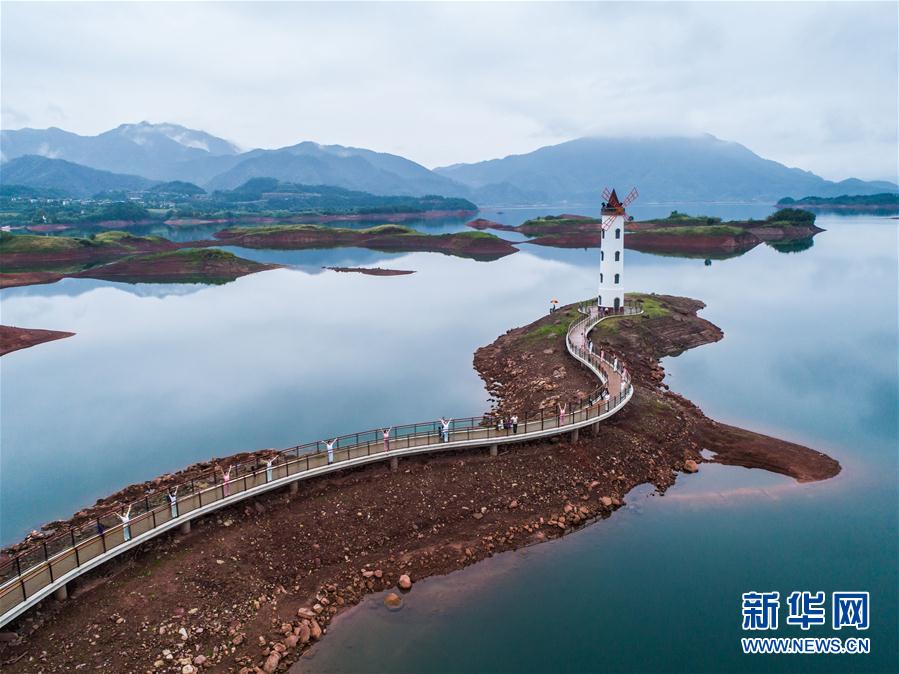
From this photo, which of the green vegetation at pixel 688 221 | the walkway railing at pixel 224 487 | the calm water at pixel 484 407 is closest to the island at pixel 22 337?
the calm water at pixel 484 407

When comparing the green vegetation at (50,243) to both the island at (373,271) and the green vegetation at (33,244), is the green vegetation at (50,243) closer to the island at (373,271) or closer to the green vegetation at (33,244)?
the green vegetation at (33,244)

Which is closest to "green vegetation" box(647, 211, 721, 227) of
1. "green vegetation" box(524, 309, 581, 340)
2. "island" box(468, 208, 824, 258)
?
"island" box(468, 208, 824, 258)

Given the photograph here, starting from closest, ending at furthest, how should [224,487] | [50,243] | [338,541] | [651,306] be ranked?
[338,541] → [224,487] → [651,306] → [50,243]

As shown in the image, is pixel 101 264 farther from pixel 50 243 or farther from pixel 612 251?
pixel 612 251

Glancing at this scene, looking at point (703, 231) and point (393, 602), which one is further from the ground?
point (703, 231)

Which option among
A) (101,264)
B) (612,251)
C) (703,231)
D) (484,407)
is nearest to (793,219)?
(703,231)

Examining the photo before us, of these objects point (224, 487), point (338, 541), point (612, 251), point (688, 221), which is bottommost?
point (338, 541)
